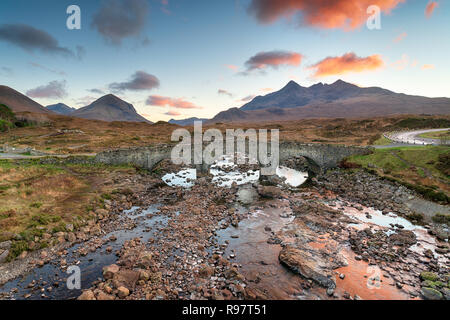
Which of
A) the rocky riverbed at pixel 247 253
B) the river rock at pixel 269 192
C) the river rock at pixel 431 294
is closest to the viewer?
the river rock at pixel 431 294

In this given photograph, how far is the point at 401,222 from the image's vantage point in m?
20.3

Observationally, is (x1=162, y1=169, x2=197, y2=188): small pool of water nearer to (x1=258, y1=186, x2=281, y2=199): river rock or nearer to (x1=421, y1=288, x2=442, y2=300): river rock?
(x1=258, y1=186, x2=281, y2=199): river rock

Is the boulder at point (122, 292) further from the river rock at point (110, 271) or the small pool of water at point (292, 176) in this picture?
the small pool of water at point (292, 176)

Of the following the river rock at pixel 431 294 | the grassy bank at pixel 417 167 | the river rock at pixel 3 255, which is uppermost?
the grassy bank at pixel 417 167

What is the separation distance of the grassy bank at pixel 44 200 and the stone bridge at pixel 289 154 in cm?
607

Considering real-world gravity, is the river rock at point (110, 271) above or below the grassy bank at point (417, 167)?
below

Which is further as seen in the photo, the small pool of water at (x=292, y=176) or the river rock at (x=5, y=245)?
the small pool of water at (x=292, y=176)

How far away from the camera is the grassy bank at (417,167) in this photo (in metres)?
23.8

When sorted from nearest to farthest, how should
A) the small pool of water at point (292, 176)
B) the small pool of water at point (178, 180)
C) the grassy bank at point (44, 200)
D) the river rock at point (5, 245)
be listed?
the river rock at point (5, 245)
the grassy bank at point (44, 200)
the small pool of water at point (178, 180)
the small pool of water at point (292, 176)

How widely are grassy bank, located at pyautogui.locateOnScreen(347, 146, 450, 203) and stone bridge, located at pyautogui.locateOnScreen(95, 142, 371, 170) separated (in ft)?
8.14

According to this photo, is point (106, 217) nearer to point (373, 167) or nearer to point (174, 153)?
point (174, 153)

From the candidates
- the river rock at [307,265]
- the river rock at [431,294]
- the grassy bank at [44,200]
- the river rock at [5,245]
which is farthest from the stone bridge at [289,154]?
the river rock at [431,294]
